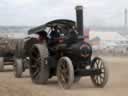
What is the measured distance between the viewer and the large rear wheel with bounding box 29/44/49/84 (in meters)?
14.5

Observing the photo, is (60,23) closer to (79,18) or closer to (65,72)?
(79,18)

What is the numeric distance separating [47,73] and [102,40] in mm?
66280

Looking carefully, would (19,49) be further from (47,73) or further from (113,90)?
(113,90)

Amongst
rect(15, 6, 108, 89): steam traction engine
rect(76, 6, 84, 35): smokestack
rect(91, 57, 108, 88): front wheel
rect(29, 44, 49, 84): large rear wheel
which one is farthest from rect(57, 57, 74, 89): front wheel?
rect(76, 6, 84, 35): smokestack

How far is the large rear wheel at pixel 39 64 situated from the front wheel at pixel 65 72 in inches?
37.0

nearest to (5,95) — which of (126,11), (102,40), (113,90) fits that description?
(113,90)

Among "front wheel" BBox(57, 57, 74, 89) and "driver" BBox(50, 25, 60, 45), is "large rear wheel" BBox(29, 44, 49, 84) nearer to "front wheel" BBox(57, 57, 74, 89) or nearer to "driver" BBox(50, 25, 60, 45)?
"driver" BBox(50, 25, 60, 45)

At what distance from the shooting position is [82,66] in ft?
45.3

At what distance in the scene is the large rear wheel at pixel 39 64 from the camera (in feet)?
47.5

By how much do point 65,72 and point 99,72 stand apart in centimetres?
129

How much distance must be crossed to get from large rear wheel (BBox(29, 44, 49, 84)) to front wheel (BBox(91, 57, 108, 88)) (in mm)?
1687

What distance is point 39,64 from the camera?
585 inches

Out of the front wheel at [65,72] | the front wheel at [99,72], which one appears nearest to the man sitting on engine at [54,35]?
the front wheel at [65,72]

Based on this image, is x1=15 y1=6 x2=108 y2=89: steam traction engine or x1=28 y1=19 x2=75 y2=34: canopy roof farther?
x1=28 y1=19 x2=75 y2=34: canopy roof
